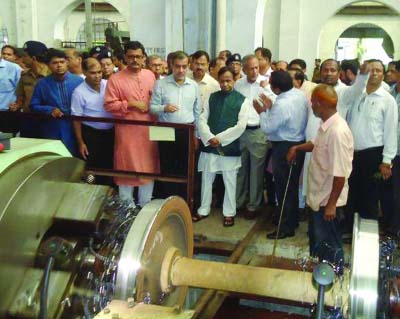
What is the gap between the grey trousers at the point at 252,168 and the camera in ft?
17.5

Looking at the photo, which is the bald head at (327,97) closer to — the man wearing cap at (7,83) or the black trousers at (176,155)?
the black trousers at (176,155)

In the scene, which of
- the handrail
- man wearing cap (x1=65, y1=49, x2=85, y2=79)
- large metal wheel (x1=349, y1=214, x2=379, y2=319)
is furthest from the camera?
man wearing cap (x1=65, y1=49, x2=85, y2=79)

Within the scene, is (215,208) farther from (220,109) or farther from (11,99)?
(11,99)

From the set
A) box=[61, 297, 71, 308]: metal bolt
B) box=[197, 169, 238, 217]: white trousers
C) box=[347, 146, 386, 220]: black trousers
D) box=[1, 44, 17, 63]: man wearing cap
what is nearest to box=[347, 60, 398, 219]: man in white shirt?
box=[347, 146, 386, 220]: black trousers

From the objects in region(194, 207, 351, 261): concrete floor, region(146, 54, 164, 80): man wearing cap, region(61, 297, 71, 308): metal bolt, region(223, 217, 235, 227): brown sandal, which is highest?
region(146, 54, 164, 80): man wearing cap

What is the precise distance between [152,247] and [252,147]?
3.48 meters

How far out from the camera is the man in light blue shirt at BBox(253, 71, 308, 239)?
469cm

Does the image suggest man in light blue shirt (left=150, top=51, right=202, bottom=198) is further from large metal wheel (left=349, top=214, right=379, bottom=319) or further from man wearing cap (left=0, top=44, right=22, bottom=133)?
large metal wheel (left=349, top=214, right=379, bottom=319)

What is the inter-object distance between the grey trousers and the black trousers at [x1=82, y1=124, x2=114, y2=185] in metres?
1.35

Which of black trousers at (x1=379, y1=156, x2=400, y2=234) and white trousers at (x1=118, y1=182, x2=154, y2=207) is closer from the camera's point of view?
black trousers at (x1=379, y1=156, x2=400, y2=234)

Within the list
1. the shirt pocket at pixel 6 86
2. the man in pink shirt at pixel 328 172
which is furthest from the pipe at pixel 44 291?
the shirt pocket at pixel 6 86

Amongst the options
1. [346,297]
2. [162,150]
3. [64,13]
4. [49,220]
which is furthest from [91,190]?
[64,13]

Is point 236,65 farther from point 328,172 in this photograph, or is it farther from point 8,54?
point 8,54

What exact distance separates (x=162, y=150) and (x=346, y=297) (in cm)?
327
